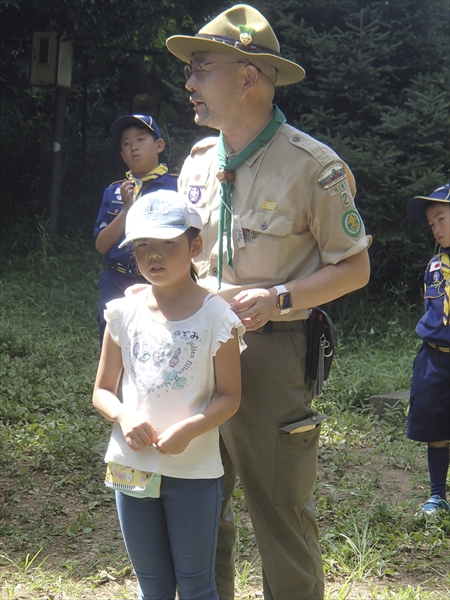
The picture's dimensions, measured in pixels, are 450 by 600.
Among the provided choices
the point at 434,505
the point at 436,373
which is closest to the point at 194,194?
the point at 436,373

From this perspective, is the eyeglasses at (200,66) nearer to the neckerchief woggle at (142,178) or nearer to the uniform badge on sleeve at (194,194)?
the uniform badge on sleeve at (194,194)

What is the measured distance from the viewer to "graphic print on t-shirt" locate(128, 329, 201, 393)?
2252 mm

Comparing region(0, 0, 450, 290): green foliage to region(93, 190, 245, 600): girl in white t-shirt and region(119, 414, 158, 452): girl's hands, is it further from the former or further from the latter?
region(119, 414, 158, 452): girl's hands

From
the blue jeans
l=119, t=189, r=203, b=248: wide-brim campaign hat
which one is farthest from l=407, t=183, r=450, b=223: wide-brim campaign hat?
the blue jeans

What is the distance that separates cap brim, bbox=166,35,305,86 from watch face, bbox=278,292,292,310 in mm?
734

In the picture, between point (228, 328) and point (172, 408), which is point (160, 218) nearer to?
point (228, 328)

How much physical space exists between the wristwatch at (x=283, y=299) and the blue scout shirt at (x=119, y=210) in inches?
89.1

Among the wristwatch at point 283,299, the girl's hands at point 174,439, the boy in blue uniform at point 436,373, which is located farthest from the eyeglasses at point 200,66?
the boy in blue uniform at point 436,373

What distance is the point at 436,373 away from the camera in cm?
421

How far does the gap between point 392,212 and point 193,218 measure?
17.6 ft

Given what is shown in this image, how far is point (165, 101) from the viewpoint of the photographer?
31.2 feet

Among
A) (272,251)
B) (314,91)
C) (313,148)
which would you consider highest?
(314,91)

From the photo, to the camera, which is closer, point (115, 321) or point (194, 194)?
point (115, 321)

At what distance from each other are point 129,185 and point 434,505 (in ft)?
7.93
